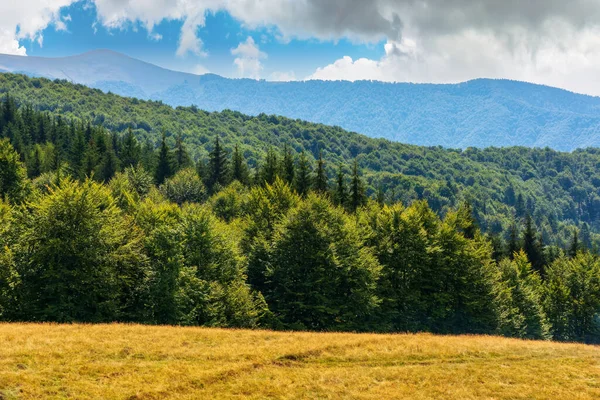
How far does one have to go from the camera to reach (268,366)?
906 inches

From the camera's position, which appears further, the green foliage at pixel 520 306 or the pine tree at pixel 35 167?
the pine tree at pixel 35 167

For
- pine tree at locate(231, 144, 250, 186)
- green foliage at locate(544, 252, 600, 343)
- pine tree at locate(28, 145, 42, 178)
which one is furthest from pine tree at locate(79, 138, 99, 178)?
green foliage at locate(544, 252, 600, 343)

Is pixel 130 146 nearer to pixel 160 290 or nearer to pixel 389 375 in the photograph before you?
pixel 160 290

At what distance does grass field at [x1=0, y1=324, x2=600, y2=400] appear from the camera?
771 inches

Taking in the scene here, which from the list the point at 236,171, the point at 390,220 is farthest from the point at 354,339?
the point at 236,171

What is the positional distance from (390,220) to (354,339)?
27.0 metres

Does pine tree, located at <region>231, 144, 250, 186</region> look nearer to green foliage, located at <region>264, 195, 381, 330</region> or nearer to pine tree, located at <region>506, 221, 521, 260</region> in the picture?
green foliage, located at <region>264, 195, 381, 330</region>

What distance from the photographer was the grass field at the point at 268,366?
64.2 ft

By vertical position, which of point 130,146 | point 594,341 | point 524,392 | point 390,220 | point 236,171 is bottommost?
point 594,341

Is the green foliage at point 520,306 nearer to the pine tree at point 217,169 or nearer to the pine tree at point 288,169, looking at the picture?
the pine tree at point 288,169

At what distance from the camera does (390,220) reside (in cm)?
5419

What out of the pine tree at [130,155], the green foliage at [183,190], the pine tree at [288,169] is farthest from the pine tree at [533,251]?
the pine tree at [130,155]

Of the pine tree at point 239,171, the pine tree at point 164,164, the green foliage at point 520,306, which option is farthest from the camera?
the pine tree at point 164,164

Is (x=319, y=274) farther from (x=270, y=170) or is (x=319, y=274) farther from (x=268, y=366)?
(x=270, y=170)
